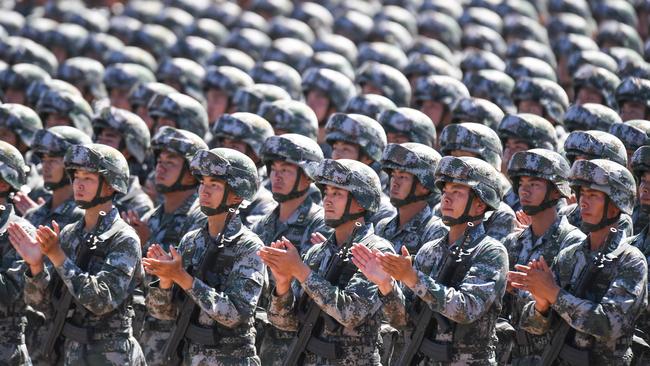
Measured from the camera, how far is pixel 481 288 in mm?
10219

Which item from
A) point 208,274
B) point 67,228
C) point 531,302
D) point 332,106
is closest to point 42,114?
point 332,106

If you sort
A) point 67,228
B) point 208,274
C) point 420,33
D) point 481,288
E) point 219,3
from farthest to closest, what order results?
point 219,3
point 420,33
point 67,228
point 208,274
point 481,288

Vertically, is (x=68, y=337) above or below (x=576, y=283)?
below

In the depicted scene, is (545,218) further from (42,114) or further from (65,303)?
(42,114)

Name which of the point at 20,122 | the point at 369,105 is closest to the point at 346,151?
the point at 369,105

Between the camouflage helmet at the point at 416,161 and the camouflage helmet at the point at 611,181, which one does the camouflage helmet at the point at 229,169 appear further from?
the camouflage helmet at the point at 611,181

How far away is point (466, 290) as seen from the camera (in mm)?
10203

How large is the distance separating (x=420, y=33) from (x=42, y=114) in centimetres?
817

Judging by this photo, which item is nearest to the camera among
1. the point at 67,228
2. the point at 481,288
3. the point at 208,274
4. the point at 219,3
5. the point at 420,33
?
the point at 481,288

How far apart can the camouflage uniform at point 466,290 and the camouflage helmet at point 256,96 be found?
6665mm

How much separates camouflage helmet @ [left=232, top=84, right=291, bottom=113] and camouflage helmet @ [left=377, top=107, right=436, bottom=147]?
2.50 meters

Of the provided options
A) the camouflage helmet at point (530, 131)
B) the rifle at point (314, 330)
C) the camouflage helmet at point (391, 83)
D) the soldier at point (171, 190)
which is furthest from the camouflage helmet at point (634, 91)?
the rifle at point (314, 330)

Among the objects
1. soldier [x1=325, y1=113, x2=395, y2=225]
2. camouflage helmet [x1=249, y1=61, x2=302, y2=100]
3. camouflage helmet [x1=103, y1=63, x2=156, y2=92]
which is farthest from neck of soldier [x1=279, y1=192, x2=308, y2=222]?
camouflage helmet [x1=103, y1=63, x2=156, y2=92]

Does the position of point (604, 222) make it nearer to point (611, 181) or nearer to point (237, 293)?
point (611, 181)
